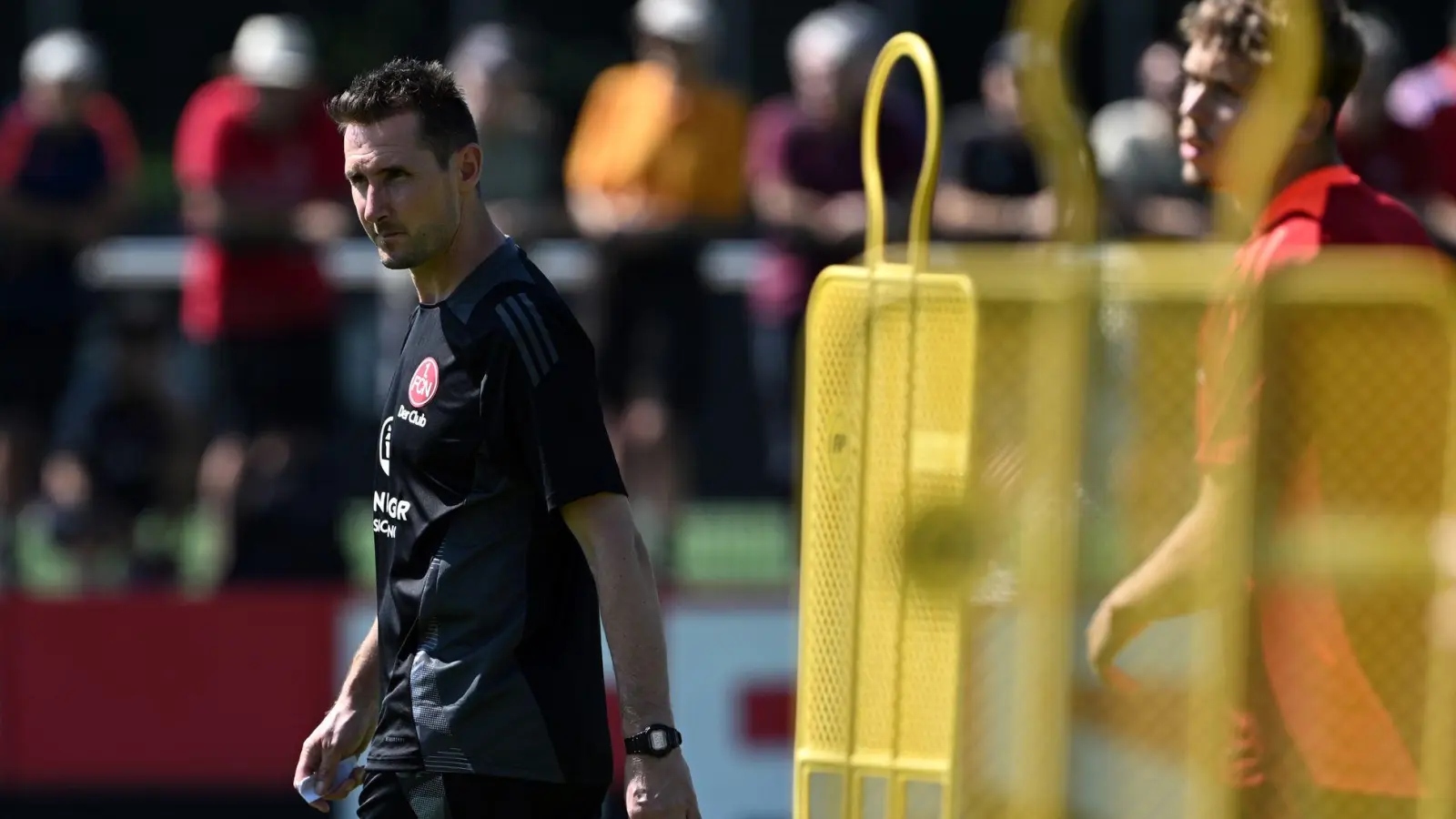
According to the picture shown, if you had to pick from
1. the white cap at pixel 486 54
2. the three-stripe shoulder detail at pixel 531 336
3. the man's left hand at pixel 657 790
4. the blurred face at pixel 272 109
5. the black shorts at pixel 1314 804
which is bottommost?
the man's left hand at pixel 657 790

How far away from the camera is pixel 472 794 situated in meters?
4.11

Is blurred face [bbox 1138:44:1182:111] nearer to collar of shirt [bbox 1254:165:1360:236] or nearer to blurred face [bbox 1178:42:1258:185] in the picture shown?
blurred face [bbox 1178:42:1258:185]

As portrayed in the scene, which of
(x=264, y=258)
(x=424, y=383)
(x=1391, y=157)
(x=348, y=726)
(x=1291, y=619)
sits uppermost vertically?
(x=1391, y=157)

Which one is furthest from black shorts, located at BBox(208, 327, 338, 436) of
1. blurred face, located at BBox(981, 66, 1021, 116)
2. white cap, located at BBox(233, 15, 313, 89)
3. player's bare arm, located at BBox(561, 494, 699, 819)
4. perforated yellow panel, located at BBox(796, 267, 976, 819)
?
player's bare arm, located at BBox(561, 494, 699, 819)

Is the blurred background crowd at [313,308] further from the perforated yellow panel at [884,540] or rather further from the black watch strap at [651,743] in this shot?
the black watch strap at [651,743]

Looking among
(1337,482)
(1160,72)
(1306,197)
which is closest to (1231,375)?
(1337,482)

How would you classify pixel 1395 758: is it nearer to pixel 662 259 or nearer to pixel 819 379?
pixel 819 379

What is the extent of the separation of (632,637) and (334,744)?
781 millimetres

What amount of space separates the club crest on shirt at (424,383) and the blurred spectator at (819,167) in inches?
197

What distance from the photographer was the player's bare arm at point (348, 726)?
443 centimetres

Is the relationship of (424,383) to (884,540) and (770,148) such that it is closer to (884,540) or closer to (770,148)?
(884,540)

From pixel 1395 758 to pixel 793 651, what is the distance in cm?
506

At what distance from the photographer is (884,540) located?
403 cm

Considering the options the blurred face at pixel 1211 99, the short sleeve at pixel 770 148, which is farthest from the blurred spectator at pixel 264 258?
the blurred face at pixel 1211 99
